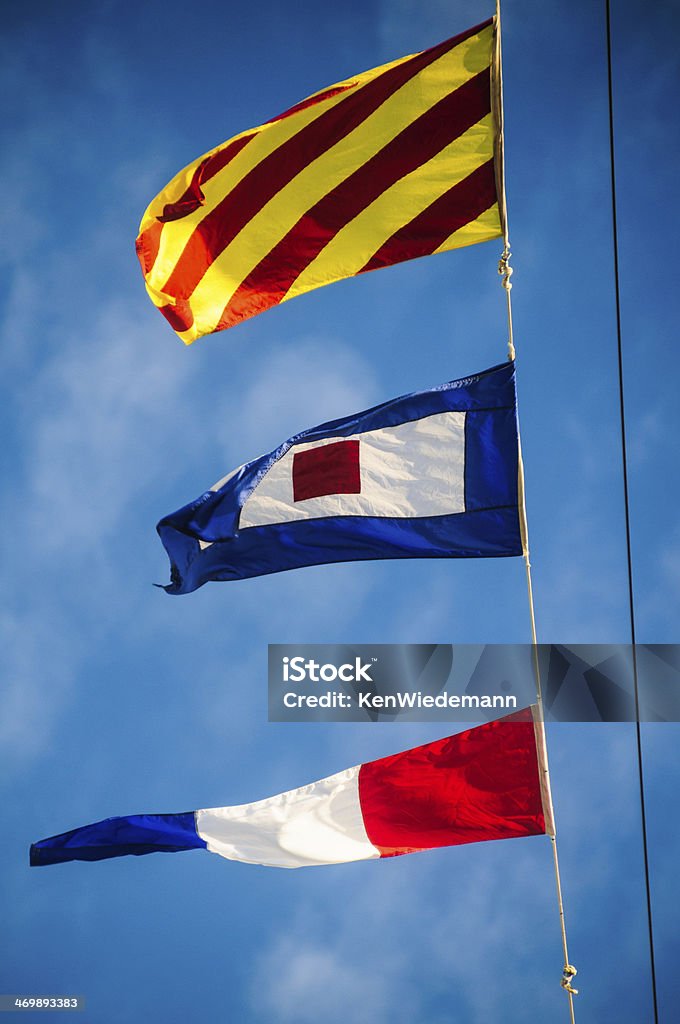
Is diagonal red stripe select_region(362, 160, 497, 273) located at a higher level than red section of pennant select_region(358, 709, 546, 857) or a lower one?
higher

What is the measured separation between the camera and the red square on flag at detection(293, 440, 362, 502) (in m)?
9.22

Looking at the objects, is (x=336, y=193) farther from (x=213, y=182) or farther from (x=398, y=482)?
(x=398, y=482)

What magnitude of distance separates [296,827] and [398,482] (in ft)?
10.5

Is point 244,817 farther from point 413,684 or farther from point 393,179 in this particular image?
point 393,179

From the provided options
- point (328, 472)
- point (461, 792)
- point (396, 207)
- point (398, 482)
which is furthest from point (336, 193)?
point (461, 792)

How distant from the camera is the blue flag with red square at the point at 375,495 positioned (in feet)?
29.2

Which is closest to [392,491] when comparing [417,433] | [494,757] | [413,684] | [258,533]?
[417,433]

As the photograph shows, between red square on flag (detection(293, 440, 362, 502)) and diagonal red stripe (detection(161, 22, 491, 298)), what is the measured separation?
2.04m

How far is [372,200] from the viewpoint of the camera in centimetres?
967

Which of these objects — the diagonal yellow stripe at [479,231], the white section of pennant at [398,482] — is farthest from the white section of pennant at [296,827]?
the diagonal yellow stripe at [479,231]

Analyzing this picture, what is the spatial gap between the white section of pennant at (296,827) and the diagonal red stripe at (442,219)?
4700mm

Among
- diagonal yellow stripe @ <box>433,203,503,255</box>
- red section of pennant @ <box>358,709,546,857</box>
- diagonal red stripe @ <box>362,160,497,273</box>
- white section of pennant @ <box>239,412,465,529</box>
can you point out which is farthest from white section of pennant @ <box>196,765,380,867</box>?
diagonal yellow stripe @ <box>433,203,503,255</box>

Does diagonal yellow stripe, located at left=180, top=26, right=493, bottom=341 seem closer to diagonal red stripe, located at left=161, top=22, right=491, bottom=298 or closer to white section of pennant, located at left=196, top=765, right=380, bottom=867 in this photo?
diagonal red stripe, located at left=161, top=22, right=491, bottom=298

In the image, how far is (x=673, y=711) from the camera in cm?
1359
